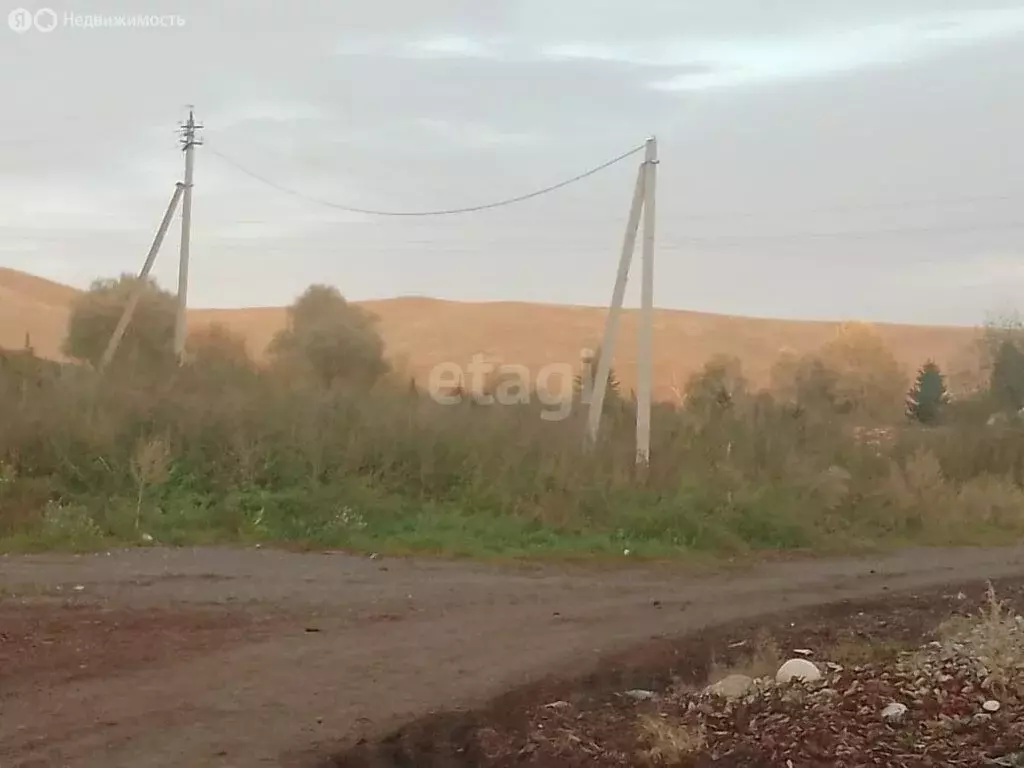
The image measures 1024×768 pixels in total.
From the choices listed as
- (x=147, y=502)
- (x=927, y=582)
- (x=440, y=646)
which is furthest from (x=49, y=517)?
(x=927, y=582)

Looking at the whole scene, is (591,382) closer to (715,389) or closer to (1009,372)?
(715,389)

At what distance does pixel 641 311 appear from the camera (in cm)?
1606

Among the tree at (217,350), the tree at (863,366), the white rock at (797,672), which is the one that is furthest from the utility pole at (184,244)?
the tree at (863,366)

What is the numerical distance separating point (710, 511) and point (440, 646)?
7.70 meters

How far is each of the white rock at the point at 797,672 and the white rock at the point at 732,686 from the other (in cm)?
19

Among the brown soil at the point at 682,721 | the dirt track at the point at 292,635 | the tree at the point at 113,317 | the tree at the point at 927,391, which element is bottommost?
the dirt track at the point at 292,635

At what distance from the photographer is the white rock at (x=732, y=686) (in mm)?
6039

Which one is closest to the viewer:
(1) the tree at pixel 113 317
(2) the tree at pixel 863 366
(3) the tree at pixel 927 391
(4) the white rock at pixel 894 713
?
(4) the white rock at pixel 894 713

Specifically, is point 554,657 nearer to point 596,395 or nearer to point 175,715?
point 175,715

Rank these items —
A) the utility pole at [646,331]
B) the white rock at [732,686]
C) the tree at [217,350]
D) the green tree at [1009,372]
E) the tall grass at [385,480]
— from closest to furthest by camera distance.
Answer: the white rock at [732,686]
the tall grass at [385,480]
the utility pole at [646,331]
the tree at [217,350]
the green tree at [1009,372]

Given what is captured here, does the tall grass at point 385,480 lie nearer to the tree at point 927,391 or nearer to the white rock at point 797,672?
the white rock at point 797,672

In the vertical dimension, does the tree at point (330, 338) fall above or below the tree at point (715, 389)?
above

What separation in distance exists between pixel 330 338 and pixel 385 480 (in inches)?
517

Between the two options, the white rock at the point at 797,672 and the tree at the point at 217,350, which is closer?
the white rock at the point at 797,672
